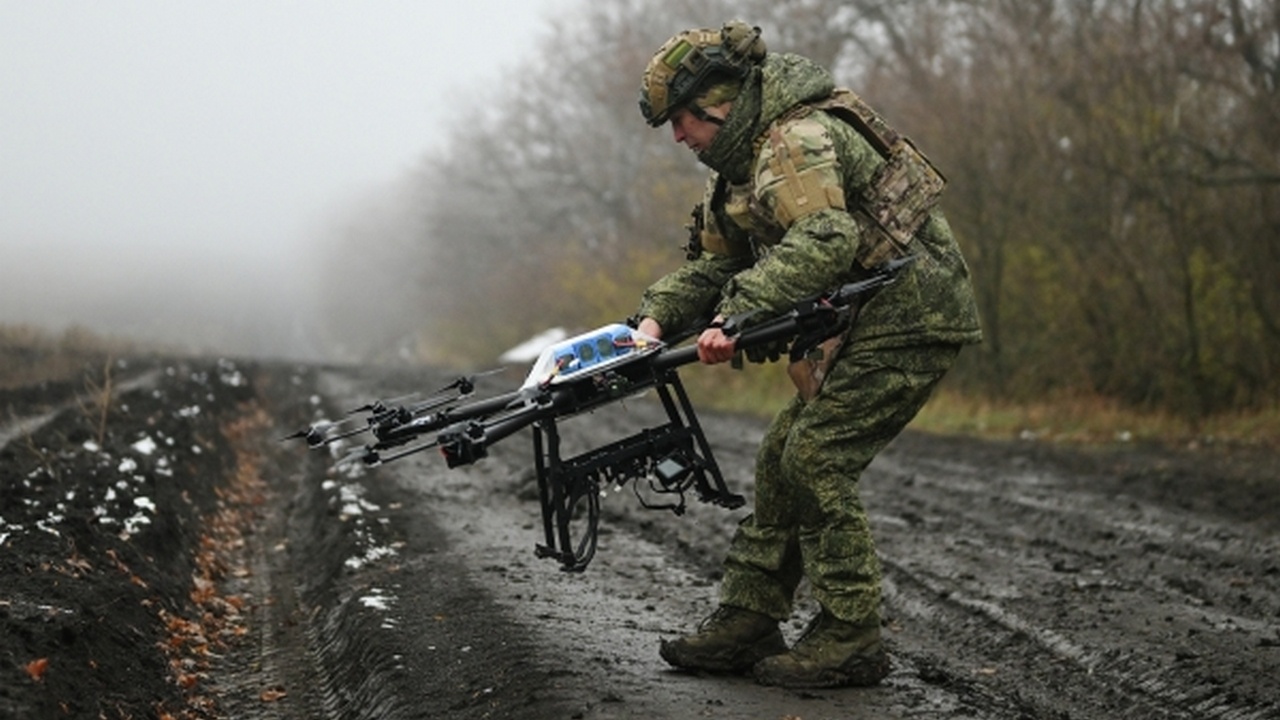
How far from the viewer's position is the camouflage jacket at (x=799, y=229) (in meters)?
5.14

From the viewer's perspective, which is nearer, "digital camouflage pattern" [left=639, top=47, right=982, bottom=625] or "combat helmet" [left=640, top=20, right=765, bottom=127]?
"digital camouflage pattern" [left=639, top=47, right=982, bottom=625]

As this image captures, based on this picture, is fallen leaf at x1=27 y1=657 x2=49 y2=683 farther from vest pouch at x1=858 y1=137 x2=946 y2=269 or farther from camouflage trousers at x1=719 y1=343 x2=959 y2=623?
vest pouch at x1=858 y1=137 x2=946 y2=269

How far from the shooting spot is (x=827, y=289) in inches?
209

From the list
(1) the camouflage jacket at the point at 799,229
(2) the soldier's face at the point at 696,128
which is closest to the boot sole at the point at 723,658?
(1) the camouflage jacket at the point at 799,229

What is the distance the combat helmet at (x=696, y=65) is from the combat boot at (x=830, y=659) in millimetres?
1893

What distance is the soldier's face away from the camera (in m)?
5.47

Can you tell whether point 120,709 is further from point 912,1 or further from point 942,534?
point 912,1

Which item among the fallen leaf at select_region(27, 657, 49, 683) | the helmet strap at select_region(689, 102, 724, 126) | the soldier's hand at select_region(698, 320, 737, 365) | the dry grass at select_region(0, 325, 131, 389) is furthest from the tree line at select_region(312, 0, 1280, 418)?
the fallen leaf at select_region(27, 657, 49, 683)

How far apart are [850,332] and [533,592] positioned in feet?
8.73

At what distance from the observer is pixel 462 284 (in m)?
51.0

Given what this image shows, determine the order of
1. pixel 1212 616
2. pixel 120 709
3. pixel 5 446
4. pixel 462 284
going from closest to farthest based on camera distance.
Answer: pixel 120 709
pixel 1212 616
pixel 5 446
pixel 462 284

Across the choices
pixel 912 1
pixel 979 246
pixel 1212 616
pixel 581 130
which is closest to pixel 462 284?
pixel 581 130

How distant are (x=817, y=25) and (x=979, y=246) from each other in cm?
1168

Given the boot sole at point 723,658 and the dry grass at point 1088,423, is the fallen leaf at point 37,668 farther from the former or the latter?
the dry grass at point 1088,423
